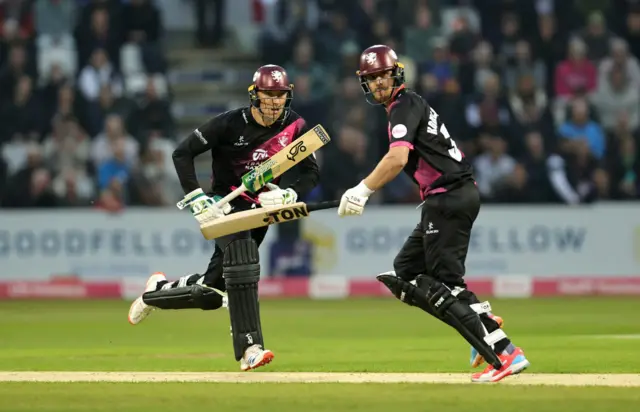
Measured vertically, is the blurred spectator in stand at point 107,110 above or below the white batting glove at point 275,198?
above

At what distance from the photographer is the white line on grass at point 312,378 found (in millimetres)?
6734

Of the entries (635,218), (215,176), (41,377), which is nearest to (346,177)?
(635,218)

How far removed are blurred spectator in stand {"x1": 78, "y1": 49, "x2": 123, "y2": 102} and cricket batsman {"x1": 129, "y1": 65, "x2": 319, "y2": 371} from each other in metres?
8.33

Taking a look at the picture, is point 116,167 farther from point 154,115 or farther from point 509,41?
point 509,41

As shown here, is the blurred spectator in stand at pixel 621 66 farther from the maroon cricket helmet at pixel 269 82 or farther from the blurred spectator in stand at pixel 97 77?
the maroon cricket helmet at pixel 269 82

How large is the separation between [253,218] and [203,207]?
38 centimetres

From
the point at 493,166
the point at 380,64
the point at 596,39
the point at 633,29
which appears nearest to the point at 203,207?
the point at 380,64

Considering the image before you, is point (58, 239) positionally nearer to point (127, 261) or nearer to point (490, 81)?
→ point (127, 261)

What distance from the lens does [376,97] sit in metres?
7.02

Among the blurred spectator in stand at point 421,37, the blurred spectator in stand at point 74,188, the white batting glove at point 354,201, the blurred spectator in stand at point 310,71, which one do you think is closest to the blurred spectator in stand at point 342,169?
the blurred spectator in stand at point 310,71

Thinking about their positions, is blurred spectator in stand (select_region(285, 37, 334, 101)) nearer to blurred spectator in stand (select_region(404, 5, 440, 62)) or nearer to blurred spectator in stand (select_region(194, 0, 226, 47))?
blurred spectator in stand (select_region(404, 5, 440, 62))

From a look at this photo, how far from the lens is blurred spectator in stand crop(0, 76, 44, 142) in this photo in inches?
620

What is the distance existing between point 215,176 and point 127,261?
6761 mm

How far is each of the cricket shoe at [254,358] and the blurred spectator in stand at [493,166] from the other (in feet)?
26.7
